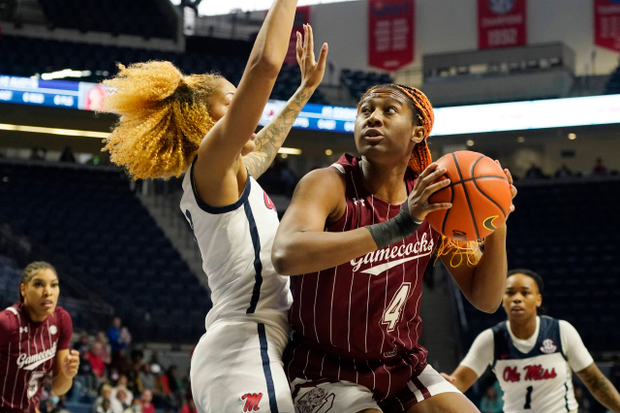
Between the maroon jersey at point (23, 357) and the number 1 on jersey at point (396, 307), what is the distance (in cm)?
284

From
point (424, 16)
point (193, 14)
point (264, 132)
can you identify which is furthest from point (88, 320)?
point (424, 16)

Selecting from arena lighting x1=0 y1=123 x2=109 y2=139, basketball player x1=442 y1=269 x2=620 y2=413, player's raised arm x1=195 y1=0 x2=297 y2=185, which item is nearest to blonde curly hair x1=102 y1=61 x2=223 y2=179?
player's raised arm x1=195 y1=0 x2=297 y2=185

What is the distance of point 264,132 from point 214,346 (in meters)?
1.21

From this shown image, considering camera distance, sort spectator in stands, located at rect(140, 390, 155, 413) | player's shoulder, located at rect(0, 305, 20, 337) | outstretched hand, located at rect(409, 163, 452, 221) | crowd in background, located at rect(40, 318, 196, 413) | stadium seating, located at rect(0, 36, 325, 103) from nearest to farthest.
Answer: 1. outstretched hand, located at rect(409, 163, 452, 221)
2. player's shoulder, located at rect(0, 305, 20, 337)
3. crowd in background, located at rect(40, 318, 196, 413)
4. spectator in stands, located at rect(140, 390, 155, 413)
5. stadium seating, located at rect(0, 36, 325, 103)

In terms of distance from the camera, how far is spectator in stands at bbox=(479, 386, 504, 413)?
9359 millimetres

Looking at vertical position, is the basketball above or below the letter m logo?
above

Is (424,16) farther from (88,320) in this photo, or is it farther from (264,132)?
(264,132)

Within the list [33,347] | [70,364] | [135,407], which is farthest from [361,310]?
[135,407]

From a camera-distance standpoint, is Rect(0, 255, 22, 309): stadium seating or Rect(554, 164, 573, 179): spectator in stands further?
Rect(554, 164, 573, 179): spectator in stands

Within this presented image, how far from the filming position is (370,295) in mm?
2408

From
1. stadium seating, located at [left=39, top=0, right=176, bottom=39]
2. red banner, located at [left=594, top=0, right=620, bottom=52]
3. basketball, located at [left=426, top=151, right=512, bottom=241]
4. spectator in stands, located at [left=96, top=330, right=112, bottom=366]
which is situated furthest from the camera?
stadium seating, located at [left=39, top=0, right=176, bottom=39]

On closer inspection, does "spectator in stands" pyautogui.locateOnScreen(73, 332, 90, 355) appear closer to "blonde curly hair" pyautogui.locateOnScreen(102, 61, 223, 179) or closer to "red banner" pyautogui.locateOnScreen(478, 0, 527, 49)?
"blonde curly hair" pyautogui.locateOnScreen(102, 61, 223, 179)

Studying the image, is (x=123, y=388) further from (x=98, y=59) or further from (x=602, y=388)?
(x=98, y=59)

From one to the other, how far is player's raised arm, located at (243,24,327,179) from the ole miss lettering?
8.16ft
